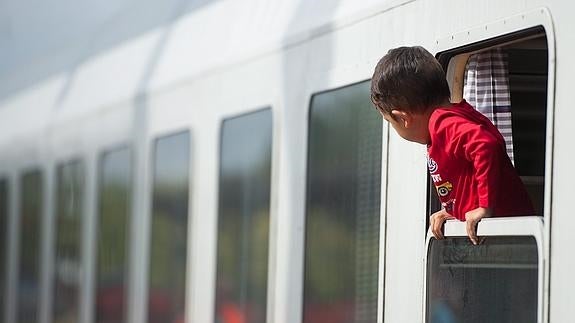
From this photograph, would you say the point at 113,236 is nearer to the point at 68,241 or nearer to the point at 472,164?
the point at 68,241

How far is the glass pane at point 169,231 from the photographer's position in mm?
6848

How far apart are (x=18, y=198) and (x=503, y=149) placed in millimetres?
6790

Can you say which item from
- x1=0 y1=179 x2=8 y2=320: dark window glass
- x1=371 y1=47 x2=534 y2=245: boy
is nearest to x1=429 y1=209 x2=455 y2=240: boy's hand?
x1=371 y1=47 x2=534 y2=245: boy

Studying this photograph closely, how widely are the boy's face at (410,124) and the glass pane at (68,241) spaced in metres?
4.70

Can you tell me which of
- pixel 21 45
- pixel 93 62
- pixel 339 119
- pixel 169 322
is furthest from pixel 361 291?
pixel 21 45

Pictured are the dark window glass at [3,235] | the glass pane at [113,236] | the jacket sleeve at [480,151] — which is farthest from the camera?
the dark window glass at [3,235]

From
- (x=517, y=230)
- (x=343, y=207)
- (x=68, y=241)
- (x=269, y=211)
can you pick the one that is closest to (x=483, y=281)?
(x=517, y=230)

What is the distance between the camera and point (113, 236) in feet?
26.0

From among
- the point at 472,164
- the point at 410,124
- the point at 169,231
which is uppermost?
the point at 410,124

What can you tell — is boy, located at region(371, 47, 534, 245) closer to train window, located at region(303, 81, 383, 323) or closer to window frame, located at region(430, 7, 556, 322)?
window frame, located at region(430, 7, 556, 322)

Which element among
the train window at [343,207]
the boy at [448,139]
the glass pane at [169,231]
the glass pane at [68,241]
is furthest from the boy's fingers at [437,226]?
the glass pane at [68,241]

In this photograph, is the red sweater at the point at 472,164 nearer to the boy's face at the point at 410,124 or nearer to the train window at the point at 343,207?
the boy's face at the point at 410,124

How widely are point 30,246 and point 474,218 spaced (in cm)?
633

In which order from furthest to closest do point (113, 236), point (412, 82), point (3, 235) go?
1. point (3, 235)
2. point (113, 236)
3. point (412, 82)
